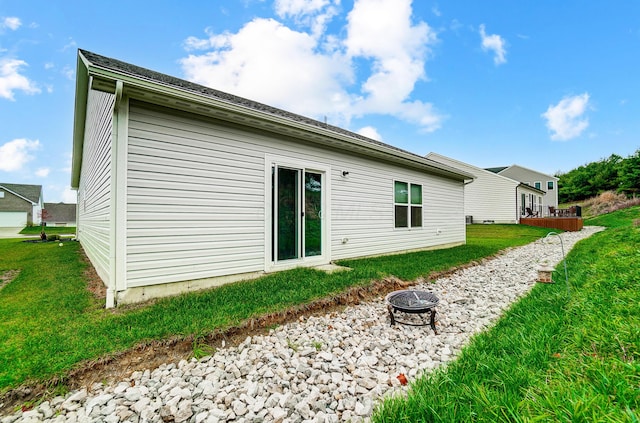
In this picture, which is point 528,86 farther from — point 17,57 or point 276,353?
point 17,57

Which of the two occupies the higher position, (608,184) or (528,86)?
(528,86)

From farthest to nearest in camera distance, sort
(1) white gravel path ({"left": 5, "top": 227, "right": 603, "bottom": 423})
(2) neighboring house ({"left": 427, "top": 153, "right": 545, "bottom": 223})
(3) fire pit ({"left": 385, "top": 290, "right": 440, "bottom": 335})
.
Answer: (2) neighboring house ({"left": 427, "top": 153, "right": 545, "bottom": 223}) → (3) fire pit ({"left": 385, "top": 290, "right": 440, "bottom": 335}) → (1) white gravel path ({"left": 5, "top": 227, "right": 603, "bottom": 423})

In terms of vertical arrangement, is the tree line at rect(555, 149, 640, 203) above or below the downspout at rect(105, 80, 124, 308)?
above

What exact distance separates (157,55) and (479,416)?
10389 mm

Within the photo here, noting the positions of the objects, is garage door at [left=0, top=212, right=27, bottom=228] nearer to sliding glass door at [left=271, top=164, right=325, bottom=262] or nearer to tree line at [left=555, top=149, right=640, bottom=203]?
sliding glass door at [left=271, top=164, right=325, bottom=262]

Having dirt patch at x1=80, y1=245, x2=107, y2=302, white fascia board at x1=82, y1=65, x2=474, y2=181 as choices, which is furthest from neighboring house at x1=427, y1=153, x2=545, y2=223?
dirt patch at x1=80, y1=245, x2=107, y2=302

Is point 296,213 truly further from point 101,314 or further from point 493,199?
point 493,199

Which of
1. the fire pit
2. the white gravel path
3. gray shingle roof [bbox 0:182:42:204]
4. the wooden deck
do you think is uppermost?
gray shingle roof [bbox 0:182:42:204]

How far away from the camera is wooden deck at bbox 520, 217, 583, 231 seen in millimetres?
15109

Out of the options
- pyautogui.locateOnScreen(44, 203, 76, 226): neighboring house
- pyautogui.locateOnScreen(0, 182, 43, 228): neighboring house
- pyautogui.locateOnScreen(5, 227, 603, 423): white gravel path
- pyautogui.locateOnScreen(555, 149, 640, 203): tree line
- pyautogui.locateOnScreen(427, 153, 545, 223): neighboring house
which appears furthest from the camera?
pyautogui.locateOnScreen(44, 203, 76, 226): neighboring house

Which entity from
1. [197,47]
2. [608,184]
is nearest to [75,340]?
[197,47]

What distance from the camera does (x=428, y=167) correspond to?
852cm

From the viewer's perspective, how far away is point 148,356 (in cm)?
246

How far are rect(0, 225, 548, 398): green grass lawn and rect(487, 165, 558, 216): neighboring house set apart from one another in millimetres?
29597
